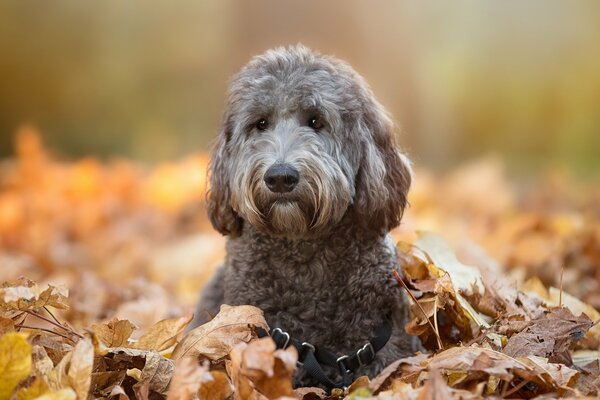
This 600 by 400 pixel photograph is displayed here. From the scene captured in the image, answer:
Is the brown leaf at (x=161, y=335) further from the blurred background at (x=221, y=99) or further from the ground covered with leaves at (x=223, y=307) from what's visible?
the blurred background at (x=221, y=99)

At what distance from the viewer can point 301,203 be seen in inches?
126

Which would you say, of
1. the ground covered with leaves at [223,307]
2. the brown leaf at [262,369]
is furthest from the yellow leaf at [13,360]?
the brown leaf at [262,369]

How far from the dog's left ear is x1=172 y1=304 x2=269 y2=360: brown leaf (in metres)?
0.77

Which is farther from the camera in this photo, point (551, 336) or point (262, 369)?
point (551, 336)

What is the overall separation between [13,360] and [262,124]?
5.11ft

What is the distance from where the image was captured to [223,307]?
2891mm

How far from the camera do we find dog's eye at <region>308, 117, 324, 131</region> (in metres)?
3.41

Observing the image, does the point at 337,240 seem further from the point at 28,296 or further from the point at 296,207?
the point at 28,296

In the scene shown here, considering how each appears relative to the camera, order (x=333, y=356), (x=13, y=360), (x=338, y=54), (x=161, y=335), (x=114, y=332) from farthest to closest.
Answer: (x=338, y=54) < (x=333, y=356) < (x=161, y=335) < (x=114, y=332) < (x=13, y=360)

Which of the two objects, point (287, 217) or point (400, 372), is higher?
point (287, 217)

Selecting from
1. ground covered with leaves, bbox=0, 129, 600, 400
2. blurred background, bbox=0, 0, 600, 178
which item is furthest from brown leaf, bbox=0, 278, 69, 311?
blurred background, bbox=0, 0, 600, 178

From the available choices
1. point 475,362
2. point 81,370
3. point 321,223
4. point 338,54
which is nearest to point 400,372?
point 475,362

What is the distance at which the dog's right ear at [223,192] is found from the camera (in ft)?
11.9

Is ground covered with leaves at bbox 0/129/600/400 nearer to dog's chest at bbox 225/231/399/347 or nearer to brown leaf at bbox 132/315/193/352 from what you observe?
brown leaf at bbox 132/315/193/352
